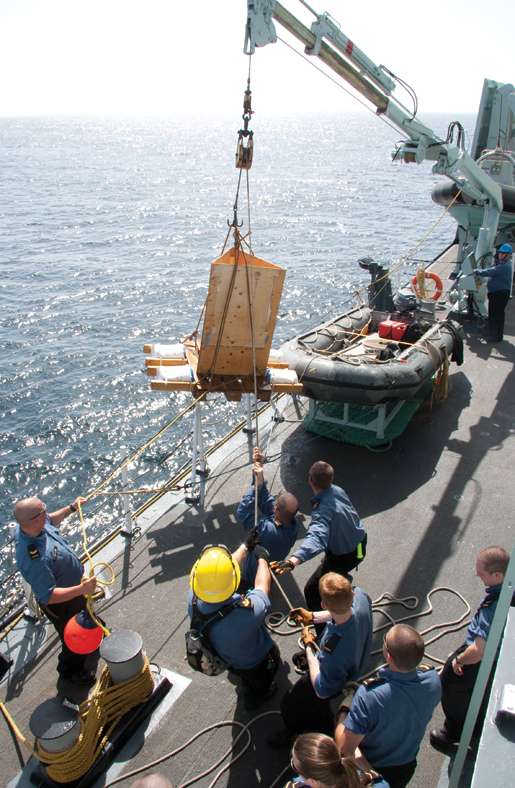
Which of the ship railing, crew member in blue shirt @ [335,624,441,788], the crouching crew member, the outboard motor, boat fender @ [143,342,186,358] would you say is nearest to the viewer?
the crouching crew member

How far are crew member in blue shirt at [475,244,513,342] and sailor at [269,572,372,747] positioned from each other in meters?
8.94

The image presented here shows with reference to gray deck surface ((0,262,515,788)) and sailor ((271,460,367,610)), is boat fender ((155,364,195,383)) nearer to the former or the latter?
gray deck surface ((0,262,515,788))

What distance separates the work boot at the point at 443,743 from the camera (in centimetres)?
405

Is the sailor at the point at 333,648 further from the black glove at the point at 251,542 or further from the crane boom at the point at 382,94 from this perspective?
the crane boom at the point at 382,94

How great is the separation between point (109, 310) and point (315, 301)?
821cm

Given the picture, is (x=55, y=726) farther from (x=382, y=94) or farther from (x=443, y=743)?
(x=382, y=94)

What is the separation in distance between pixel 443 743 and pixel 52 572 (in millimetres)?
3087

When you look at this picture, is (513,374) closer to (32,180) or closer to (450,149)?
(450,149)

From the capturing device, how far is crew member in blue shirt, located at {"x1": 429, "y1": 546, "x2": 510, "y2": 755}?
365 centimetres

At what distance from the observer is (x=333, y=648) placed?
3.45m

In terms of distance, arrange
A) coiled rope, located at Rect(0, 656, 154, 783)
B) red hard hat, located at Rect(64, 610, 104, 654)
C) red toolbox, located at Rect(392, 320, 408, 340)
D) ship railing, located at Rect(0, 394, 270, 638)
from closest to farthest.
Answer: coiled rope, located at Rect(0, 656, 154, 783) → red hard hat, located at Rect(64, 610, 104, 654) → ship railing, located at Rect(0, 394, 270, 638) → red toolbox, located at Rect(392, 320, 408, 340)

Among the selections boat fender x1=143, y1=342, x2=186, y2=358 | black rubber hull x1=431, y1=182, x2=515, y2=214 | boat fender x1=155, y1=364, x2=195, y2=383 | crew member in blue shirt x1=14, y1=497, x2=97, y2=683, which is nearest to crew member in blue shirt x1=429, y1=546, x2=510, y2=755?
crew member in blue shirt x1=14, y1=497, x2=97, y2=683

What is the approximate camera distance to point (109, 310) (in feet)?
72.0

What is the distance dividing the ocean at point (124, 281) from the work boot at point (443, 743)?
7.22 m
